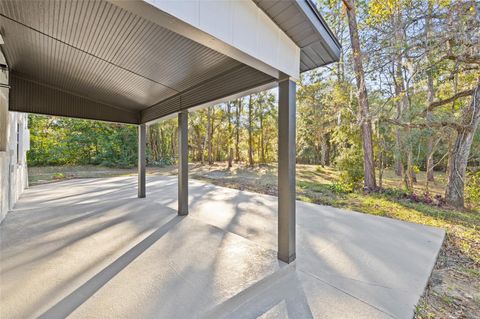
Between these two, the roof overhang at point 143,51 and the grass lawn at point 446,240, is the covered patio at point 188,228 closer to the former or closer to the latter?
the roof overhang at point 143,51

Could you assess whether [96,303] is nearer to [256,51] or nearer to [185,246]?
[185,246]

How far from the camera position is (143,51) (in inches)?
99.4

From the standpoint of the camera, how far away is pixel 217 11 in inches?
65.9

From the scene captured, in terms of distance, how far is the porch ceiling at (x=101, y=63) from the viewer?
203cm

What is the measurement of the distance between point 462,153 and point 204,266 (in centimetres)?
690

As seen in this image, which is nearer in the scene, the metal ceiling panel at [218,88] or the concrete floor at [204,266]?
the concrete floor at [204,266]

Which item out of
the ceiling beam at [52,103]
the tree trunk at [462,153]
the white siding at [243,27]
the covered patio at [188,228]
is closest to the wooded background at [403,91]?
the tree trunk at [462,153]

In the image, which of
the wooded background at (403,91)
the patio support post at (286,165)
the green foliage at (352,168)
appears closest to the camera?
the patio support post at (286,165)

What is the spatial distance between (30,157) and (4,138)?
477 inches

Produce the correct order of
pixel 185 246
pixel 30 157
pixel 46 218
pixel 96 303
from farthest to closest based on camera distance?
1. pixel 30 157
2. pixel 46 218
3. pixel 185 246
4. pixel 96 303

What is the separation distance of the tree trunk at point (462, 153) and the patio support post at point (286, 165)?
5.61m

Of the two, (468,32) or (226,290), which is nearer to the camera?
(226,290)

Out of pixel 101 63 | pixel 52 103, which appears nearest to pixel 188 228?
pixel 101 63

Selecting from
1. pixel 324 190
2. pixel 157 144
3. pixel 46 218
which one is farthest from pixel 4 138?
pixel 157 144
